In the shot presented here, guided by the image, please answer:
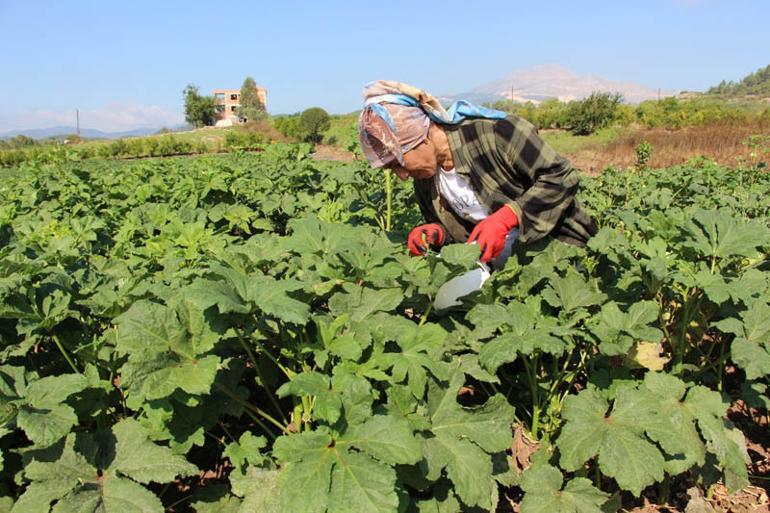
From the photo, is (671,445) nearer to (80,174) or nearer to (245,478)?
(245,478)

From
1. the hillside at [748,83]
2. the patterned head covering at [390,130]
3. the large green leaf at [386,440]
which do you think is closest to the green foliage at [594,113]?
the patterned head covering at [390,130]

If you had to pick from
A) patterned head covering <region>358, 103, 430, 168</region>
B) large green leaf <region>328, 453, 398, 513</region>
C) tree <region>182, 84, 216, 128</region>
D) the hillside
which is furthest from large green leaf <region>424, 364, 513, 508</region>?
the hillside

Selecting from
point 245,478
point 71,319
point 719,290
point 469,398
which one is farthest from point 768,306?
point 71,319

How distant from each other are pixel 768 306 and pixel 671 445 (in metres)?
0.85

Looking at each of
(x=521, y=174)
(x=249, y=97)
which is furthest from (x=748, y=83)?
(x=521, y=174)

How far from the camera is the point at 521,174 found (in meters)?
2.90

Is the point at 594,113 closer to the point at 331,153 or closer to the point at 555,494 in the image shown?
the point at 331,153

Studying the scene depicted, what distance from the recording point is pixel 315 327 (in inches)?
79.2

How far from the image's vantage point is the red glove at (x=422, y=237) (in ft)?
9.90

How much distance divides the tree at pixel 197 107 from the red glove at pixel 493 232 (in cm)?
8599

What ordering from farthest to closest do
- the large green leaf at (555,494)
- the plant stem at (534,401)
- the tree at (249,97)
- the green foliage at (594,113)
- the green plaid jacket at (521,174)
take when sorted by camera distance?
the tree at (249,97)
the green foliage at (594,113)
the green plaid jacket at (521,174)
the plant stem at (534,401)
the large green leaf at (555,494)

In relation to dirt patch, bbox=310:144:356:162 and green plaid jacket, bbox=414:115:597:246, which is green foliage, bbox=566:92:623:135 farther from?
green plaid jacket, bbox=414:115:597:246

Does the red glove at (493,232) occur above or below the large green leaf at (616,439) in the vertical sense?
above

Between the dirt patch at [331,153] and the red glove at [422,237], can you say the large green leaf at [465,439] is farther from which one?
the dirt patch at [331,153]
